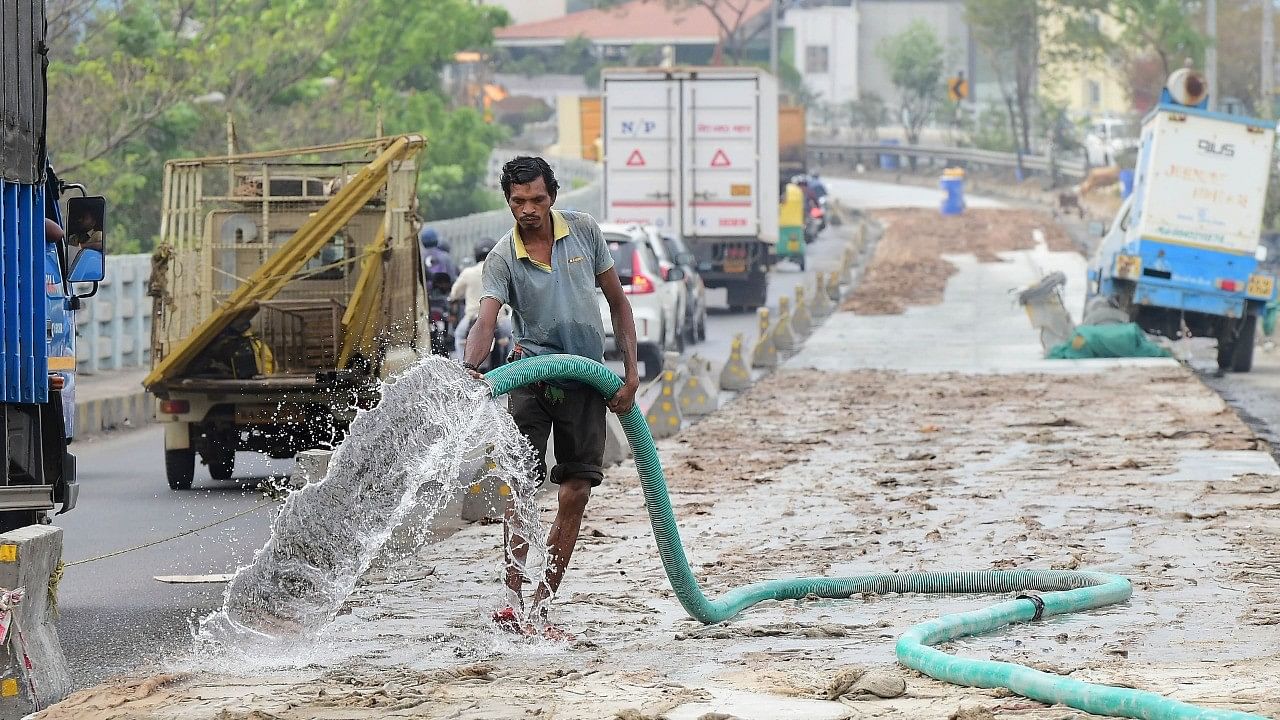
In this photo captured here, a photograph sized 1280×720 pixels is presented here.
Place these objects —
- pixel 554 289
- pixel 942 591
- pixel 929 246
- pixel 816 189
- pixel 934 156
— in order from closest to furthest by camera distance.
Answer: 1. pixel 554 289
2. pixel 942 591
3. pixel 929 246
4. pixel 816 189
5. pixel 934 156

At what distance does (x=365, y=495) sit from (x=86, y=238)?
248 centimetres

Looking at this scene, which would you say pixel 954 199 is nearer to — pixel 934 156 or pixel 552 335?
pixel 934 156

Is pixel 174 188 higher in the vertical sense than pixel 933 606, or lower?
higher

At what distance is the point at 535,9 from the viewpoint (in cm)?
12106

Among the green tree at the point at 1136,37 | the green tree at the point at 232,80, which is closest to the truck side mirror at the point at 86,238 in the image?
the green tree at the point at 232,80

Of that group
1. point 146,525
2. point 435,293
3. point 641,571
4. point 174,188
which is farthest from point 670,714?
point 435,293

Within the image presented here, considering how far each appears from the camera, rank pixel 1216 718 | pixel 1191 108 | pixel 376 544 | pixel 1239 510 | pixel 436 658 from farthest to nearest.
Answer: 1. pixel 1191 108
2. pixel 1239 510
3. pixel 376 544
4. pixel 436 658
5. pixel 1216 718

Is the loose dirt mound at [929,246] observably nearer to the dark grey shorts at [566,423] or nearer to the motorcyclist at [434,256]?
the motorcyclist at [434,256]

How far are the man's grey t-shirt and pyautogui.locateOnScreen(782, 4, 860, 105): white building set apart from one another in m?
106

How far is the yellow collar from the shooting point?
8258 mm

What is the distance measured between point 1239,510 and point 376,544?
5.60m

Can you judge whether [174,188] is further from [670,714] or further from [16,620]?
[670,714]

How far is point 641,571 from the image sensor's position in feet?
33.2

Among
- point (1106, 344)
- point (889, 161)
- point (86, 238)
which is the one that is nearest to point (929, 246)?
point (1106, 344)
